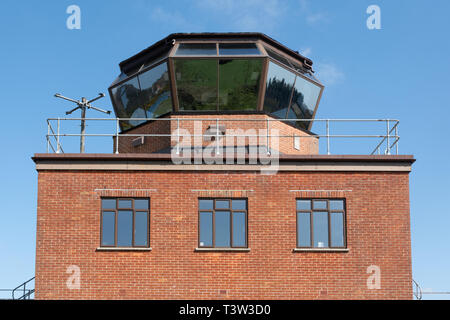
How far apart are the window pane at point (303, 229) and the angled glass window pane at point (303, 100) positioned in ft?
17.5

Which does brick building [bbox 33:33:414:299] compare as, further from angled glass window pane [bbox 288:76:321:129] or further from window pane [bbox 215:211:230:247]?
angled glass window pane [bbox 288:76:321:129]

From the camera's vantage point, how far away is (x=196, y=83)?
2331 centimetres

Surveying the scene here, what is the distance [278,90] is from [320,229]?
6.05 m

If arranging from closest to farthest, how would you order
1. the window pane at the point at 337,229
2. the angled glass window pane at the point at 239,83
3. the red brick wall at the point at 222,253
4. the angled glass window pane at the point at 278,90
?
the red brick wall at the point at 222,253 → the window pane at the point at 337,229 → the angled glass window pane at the point at 239,83 → the angled glass window pane at the point at 278,90

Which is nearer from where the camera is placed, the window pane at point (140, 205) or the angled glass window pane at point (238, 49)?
the window pane at point (140, 205)

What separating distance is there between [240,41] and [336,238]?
26.7 feet

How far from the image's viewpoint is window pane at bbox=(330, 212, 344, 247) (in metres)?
20.1

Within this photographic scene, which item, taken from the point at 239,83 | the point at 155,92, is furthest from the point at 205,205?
the point at 155,92

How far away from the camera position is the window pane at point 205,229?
19953mm

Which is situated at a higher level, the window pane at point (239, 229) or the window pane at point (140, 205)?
the window pane at point (140, 205)

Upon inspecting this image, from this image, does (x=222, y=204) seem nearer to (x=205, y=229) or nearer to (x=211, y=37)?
(x=205, y=229)

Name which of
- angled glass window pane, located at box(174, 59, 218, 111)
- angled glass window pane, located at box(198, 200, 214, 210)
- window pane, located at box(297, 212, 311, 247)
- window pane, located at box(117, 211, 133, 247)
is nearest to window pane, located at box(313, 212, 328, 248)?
window pane, located at box(297, 212, 311, 247)

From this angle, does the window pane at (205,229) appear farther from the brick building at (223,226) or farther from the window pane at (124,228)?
the window pane at (124,228)

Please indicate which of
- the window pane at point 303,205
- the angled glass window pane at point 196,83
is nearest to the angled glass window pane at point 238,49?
the angled glass window pane at point 196,83
